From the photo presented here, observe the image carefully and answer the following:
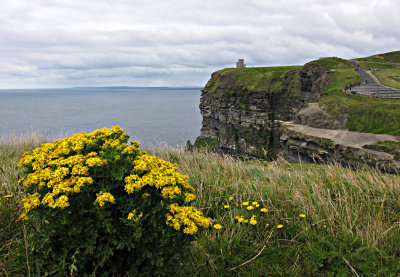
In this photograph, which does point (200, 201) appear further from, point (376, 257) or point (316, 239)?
point (376, 257)

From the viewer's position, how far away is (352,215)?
15.8ft

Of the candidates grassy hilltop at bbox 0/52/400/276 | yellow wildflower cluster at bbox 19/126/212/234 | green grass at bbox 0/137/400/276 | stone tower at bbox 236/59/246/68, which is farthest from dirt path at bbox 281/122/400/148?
stone tower at bbox 236/59/246/68

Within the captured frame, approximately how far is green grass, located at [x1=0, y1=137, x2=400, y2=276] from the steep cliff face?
53.6 metres

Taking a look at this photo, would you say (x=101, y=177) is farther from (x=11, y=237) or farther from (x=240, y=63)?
(x=240, y=63)

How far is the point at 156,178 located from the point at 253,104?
7329cm

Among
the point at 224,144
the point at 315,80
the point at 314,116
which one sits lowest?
the point at 224,144

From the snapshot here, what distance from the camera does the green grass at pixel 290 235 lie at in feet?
11.3

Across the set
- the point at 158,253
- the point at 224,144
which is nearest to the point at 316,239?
the point at 158,253

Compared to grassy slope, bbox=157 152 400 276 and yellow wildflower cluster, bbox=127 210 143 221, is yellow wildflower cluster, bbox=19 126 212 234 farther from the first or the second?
grassy slope, bbox=157 152 400 276

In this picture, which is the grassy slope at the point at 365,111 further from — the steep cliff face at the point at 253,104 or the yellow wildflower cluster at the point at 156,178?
the yellow wildflower cluster at the point at 156,178

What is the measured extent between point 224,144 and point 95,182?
77547 mm

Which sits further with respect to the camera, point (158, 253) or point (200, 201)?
→ point (200, 201)

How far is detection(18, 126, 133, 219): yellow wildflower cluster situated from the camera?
8.41 feet

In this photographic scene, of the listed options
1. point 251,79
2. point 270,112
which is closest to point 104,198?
point 270,112
